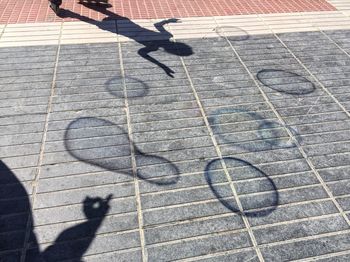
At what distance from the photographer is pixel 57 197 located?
168 inches

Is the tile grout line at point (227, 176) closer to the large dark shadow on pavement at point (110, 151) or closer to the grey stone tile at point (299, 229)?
the grey stone tile at point (299, 229)

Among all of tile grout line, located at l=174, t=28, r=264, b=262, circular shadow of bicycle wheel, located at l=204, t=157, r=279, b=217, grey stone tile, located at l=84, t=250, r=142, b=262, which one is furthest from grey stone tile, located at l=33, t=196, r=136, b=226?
tile grout line, located at l=174, t=28, r=264, b=262

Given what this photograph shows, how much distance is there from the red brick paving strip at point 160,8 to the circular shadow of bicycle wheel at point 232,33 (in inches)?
32.7

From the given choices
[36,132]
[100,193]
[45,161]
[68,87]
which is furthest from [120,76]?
[100,193]

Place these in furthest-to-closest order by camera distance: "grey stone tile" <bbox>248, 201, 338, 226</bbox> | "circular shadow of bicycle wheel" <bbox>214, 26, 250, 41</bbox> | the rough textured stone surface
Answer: "circular shadow of bicycle wheel" <bbox>214, 26, 250, 41</bbox>
"grey stone tile" <bbox>248, 201, 338, 226</bbox>
the rough textured stone surface

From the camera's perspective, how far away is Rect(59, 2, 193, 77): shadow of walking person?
718 centimetres

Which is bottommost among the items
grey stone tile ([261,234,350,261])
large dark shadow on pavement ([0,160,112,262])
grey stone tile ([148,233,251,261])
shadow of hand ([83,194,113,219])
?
large dark shadow on pavement ([0,160,112,262])

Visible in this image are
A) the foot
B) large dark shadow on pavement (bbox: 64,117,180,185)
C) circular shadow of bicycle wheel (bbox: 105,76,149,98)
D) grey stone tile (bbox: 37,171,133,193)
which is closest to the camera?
grey stone tile (bbox: 37,171,133,193)

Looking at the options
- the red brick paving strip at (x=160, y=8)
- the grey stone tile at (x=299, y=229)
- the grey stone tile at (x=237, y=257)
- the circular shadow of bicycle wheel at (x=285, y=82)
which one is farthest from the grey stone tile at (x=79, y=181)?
the red brick paving strip at (x=160, y=8)

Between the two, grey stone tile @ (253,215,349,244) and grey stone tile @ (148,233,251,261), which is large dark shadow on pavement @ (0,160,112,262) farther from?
grey stone tile @ (253,215,349,244)

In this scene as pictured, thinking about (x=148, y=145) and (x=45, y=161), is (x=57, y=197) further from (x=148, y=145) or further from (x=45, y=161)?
(x=148, y=145)

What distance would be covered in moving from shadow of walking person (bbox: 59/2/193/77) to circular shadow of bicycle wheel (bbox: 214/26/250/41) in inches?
40.0

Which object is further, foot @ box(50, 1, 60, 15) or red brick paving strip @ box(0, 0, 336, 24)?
red brick paving strip @ box(0, 0, 336, 24)

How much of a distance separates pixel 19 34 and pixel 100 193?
4955 millimetres
